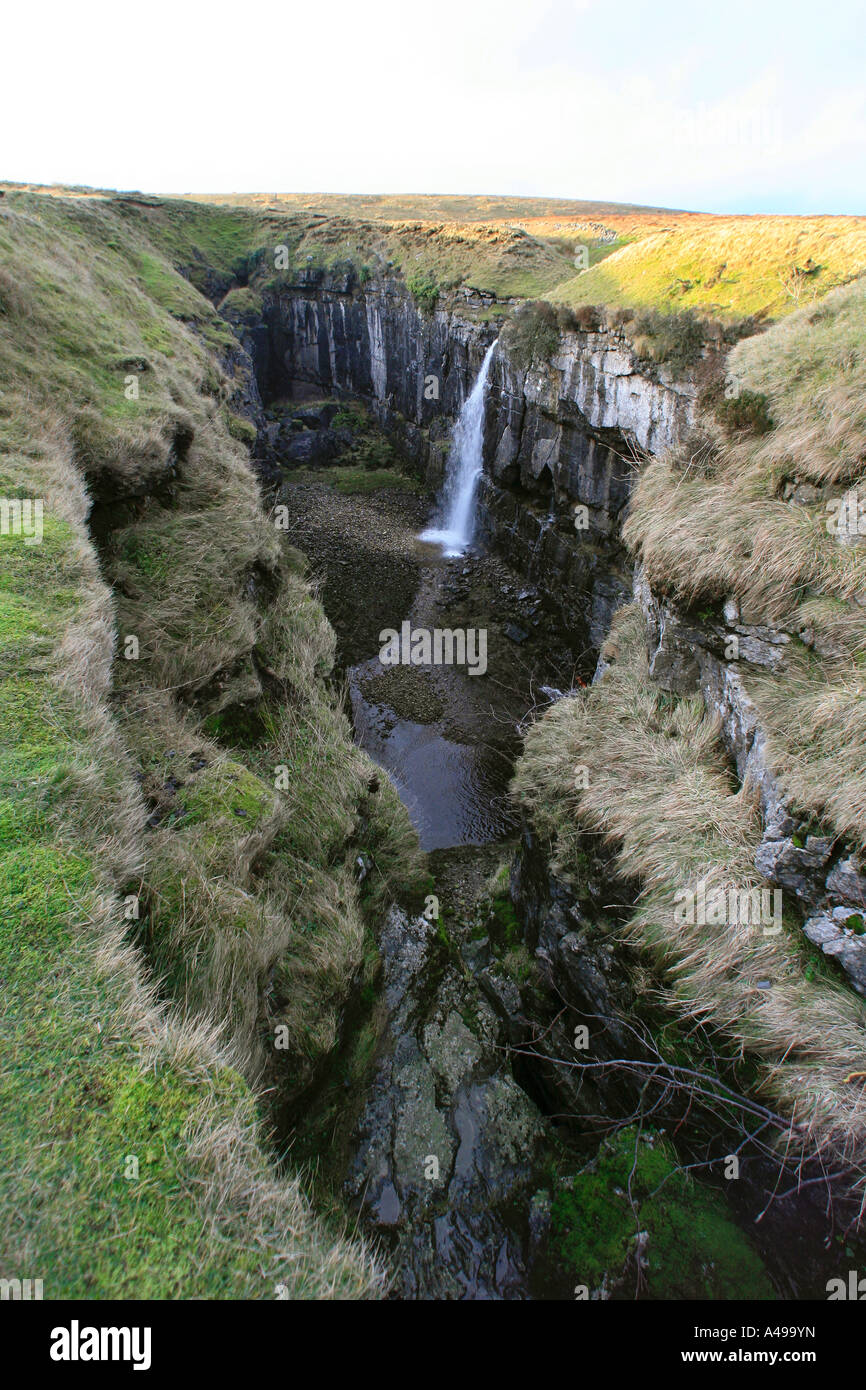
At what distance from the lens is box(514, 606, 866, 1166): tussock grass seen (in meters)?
3.93

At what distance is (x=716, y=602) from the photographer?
6605 millimetres

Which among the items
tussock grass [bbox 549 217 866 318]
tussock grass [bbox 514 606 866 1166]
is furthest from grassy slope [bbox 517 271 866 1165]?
tussock grass [bbox 549 217 866 318]

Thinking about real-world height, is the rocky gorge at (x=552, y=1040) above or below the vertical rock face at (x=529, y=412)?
below

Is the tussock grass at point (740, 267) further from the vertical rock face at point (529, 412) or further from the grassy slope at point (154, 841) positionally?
the grassy slope at point (154, 841)

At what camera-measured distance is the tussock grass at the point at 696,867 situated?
3.93m

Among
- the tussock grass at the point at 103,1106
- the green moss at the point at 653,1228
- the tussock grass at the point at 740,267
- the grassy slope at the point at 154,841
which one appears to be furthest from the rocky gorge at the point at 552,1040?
the tussock grass at the point at 103,1106

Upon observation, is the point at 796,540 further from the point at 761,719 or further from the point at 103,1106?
the point at 103,1106

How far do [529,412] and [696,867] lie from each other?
17.4 m

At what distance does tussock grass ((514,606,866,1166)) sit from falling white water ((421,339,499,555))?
16.1 metres

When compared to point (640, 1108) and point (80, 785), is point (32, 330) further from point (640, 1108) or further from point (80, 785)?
point (640, 1108)

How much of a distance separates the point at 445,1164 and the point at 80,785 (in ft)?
17.0

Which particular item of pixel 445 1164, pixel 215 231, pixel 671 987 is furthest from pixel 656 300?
pixel 215 231

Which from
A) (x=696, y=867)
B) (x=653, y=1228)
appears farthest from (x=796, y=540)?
(x=653, y=1228)

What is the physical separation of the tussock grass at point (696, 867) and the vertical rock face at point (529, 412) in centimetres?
637
